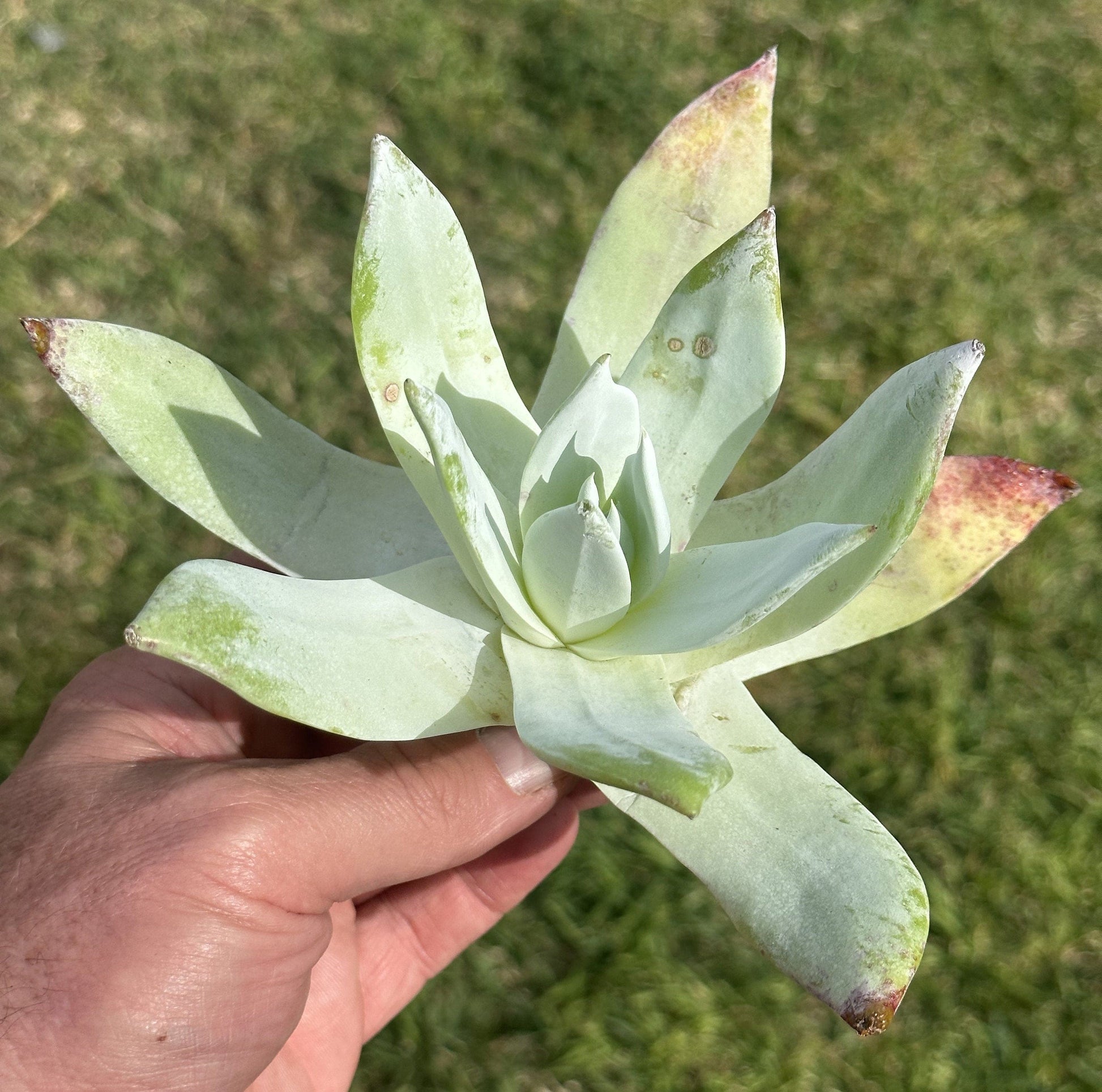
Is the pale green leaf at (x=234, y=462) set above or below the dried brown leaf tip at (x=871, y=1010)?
above

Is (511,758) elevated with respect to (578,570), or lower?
lower

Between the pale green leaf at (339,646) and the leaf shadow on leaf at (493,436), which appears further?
the leaf shadow on leaf at (493,436)

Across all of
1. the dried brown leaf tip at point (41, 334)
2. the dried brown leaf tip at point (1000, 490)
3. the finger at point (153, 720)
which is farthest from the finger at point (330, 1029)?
the dried brown leaf tip at point (1000, 490)

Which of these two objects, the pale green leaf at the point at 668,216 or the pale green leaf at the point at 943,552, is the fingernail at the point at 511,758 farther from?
the pale green leaf at the point at 668,216

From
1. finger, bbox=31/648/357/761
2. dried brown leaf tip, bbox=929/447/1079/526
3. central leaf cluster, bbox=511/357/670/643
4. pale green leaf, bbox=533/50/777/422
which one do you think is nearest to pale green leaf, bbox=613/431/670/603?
central leaf cluster, bbox=511/357/670/643

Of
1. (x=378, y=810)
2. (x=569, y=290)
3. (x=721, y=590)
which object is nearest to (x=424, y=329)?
(x=721, y=590)

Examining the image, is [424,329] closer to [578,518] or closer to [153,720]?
[578,518]

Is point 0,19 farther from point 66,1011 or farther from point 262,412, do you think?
point 66,1011
